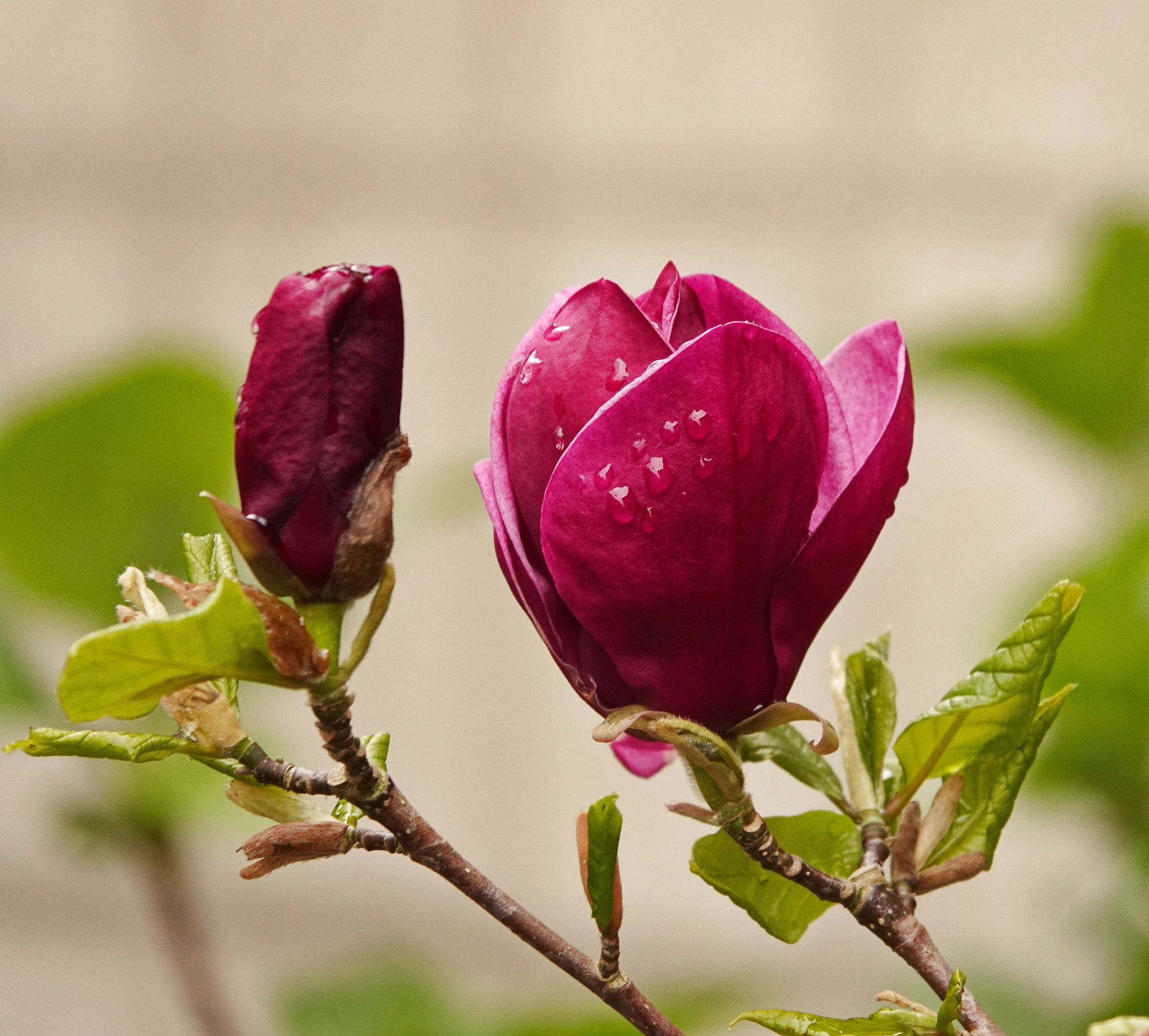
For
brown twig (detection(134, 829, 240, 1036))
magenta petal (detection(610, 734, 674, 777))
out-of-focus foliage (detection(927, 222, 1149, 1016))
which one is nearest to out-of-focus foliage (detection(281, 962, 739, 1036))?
brown twig (detection(134, 829, 240, 1036))

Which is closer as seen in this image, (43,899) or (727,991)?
(727,991)

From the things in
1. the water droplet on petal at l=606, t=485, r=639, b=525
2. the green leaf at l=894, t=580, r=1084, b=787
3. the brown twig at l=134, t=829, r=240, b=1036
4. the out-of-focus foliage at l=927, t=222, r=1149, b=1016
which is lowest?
the brown twig at l=134, t=829, r=240, b=1036

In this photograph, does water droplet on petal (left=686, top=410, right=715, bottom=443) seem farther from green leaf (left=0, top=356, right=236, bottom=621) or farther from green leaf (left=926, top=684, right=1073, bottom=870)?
green leaf (left=0, top=356, right=236, bottom=621)

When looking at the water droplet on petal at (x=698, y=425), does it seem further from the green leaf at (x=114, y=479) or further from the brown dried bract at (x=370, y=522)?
the green leaf at (x=114, y=479)

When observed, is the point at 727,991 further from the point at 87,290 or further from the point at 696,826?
the point at 87,290

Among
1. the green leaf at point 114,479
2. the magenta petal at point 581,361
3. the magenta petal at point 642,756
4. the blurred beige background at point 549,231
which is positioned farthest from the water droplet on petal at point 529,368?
the blurred beige background at point 549,231

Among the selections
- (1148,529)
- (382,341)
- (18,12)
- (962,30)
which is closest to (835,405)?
(382,341)
